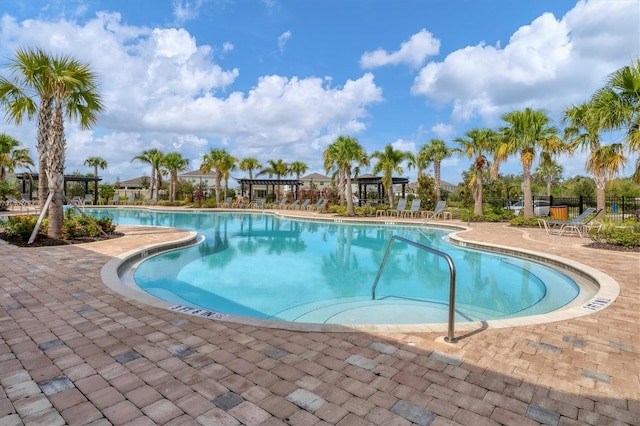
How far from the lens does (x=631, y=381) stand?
2617mm

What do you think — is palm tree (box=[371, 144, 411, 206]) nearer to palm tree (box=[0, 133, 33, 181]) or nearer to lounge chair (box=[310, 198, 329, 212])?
lounge chair (box=[310, 198, 329, 212])

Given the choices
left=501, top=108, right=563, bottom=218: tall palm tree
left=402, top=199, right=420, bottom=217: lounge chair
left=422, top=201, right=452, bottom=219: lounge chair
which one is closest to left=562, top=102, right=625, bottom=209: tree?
left=501, top=108, right=563, bottom=218: tall palm tree

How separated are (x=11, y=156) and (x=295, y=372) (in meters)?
34.3

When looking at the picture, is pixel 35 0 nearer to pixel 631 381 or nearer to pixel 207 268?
pixel 207 268

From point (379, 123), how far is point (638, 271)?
2084 cm

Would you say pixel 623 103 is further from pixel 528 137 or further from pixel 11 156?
pixel 11 156

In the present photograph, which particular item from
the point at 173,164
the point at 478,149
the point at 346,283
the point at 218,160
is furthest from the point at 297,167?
the point at 346,283

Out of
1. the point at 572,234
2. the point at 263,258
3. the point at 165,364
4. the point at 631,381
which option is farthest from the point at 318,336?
the point at 572,234

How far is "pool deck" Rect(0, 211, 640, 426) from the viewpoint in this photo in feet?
7.07

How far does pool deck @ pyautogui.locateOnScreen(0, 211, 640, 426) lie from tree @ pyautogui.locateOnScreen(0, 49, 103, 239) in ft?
20.4

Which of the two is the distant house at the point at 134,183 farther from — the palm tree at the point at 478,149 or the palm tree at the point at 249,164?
the palm tree at the point at 478,149

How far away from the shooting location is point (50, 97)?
9.39 m

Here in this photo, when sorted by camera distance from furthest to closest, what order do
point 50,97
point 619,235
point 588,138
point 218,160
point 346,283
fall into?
point 218,160 < point 588,138 < point 50,97 < point 619,235 < point 346,283

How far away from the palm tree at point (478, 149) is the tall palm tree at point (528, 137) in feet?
8.35
